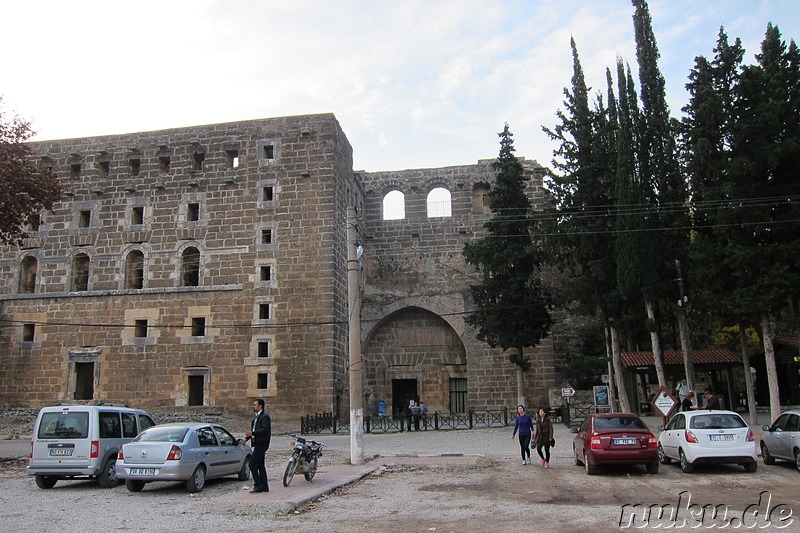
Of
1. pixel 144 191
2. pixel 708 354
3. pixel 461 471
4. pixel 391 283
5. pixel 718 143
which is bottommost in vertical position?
pixel 461 471

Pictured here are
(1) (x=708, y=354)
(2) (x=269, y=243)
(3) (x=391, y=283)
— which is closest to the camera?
(1) (x=708, y=354)

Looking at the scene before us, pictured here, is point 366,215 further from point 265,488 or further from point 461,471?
point 265,488

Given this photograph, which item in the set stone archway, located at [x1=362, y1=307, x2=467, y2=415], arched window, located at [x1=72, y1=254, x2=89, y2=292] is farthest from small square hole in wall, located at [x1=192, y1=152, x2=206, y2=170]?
stone archway, located at [x1=362, y1=307, x2=467, y2=415]

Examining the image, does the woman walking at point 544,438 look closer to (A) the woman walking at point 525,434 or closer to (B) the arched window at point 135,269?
(A) the woman walking at point 525,434

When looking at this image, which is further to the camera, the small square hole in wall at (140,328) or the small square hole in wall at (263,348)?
the small square hole in wall at (140,328)

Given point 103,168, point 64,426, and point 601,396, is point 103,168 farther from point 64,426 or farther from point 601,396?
point 601,396

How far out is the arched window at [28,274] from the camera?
29.9 metres

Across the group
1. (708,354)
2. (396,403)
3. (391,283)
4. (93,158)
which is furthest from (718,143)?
(93,158)

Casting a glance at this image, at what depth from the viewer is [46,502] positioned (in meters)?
10.1

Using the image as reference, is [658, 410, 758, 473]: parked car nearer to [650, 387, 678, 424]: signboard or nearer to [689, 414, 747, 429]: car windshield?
[689, 414, 747, 429]: car windshield

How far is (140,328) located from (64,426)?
56.4ft

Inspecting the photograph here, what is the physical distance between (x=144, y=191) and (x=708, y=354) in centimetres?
2508

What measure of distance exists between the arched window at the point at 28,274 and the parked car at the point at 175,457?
73.9 ft

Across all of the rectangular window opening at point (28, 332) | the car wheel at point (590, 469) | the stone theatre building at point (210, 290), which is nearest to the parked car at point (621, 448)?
the car wheel at point (590, 469)
